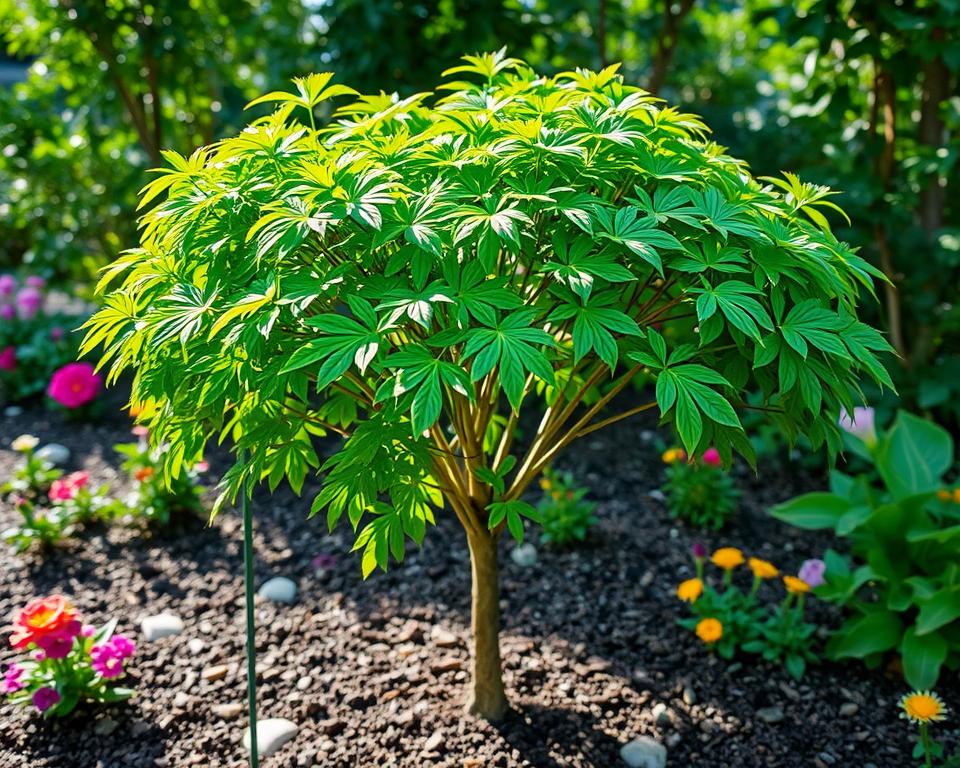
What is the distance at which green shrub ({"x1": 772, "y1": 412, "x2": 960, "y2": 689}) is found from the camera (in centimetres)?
224

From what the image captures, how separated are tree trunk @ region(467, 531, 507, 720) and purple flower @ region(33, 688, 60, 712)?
3.31 ft

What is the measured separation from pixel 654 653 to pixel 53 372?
344 centimetres

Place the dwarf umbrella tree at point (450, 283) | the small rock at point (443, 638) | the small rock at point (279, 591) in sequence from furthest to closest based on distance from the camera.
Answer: the small rock at point (279, 591) < the small rock at point (443, 638) < the dwarf umbrella tree at point (450, 283)

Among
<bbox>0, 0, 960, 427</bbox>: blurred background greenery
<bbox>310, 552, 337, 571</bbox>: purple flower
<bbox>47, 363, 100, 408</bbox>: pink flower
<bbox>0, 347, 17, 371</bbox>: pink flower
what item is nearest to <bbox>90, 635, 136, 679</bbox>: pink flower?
<bbox>310, 552, 337, 571</bbox>: purple flower

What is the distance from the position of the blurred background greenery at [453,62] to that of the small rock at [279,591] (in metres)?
2.14

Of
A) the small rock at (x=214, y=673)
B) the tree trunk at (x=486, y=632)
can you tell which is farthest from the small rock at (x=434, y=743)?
the small rock at (x=214, y=673)

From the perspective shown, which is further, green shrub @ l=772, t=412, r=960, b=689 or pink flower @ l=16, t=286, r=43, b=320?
pink flower @ l=16, t=286, r=43, b=320

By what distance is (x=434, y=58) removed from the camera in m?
3.74

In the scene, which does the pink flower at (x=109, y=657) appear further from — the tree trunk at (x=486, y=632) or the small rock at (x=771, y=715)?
the small rock at (x=771, y=715)

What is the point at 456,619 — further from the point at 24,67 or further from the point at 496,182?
the point at 24,67

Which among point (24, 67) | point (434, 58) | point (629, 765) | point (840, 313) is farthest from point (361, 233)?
point (24, 67)

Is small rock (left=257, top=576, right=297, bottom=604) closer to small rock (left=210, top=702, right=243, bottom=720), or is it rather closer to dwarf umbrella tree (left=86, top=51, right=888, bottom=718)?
small rock (left=210, top=702, right=243, bottom=720)

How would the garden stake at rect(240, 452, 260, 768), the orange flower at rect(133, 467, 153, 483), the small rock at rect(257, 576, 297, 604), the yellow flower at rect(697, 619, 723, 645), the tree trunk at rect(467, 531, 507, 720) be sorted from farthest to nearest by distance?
the orange flower at rect(133, 467, 153, 483) → the small rock at rect(257, 576, 297, 604) → the yellow flower at rect(697, 619, 723, 645) → the tree trunk at rect(467, 531, 507, 720) → the garden stake at rect(240, 452, 260, 768)

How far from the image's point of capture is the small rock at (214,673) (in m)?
2.29
